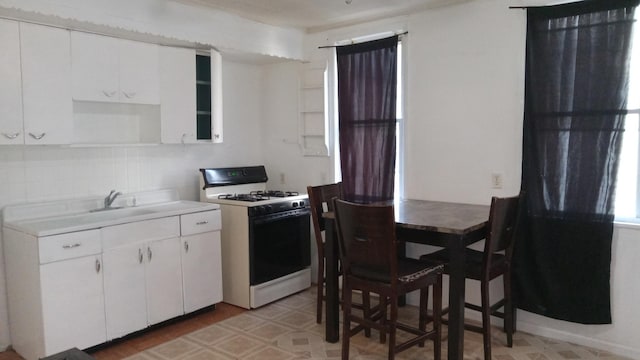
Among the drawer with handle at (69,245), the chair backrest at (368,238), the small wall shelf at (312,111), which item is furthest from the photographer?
the small wall shelf at (312,111)

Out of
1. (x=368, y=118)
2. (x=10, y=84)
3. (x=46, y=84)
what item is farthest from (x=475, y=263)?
(x=10, y=84)

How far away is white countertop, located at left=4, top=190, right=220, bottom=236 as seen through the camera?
294cm

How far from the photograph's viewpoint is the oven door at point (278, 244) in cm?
392

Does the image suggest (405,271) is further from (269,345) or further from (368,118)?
(368,118)

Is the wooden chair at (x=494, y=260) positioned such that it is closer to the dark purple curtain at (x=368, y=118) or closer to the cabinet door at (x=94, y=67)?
the dark purple curtain at (x=368, y=118)

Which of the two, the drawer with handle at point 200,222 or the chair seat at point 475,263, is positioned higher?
the drawer with handle at point 200,222

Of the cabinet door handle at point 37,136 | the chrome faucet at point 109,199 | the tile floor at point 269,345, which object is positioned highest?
the cabinet door handle at point 37,136

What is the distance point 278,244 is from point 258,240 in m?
0.25

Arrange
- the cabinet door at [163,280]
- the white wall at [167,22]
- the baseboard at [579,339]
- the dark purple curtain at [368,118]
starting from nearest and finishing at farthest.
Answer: the white wall at [167,22] → the baseboard at [579,339] → the cabinet door at [163,280] → the dark purple curtain at [368,118]

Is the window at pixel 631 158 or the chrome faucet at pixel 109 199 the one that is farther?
the chrome faucet at pixel 109 199

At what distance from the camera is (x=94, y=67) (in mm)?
3297

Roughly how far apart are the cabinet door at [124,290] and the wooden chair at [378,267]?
1481 millimetres

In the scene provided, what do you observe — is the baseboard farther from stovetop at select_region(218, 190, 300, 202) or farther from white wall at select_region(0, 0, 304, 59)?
white wall at select_region(0, 0, 304, 59)

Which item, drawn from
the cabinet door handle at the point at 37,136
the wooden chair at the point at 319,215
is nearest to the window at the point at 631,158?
the wooden chair at the point at 319,215
